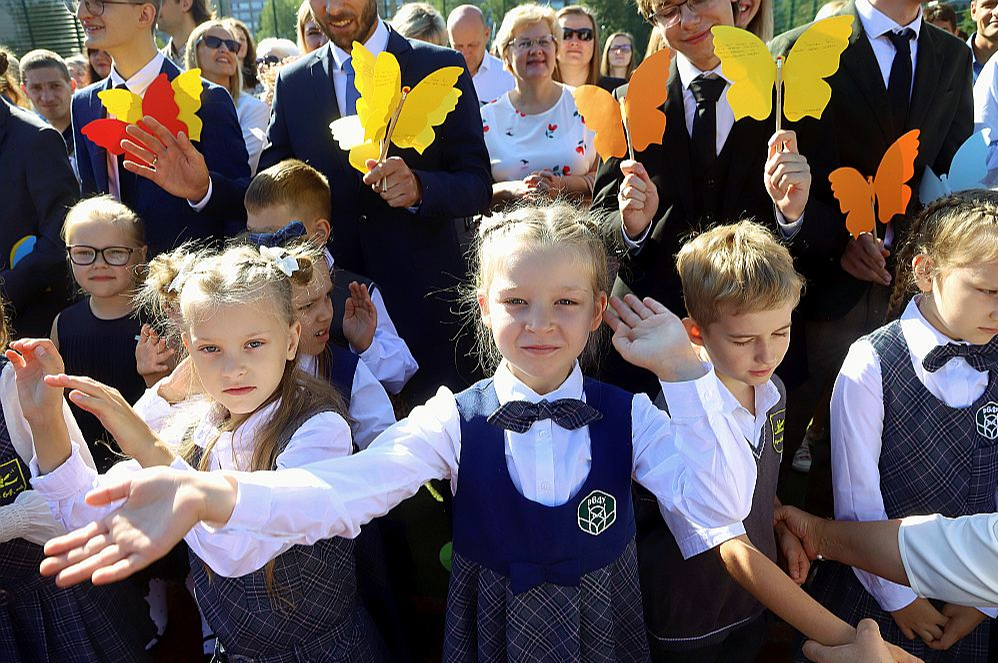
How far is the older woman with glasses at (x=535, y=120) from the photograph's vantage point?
3.68 meters

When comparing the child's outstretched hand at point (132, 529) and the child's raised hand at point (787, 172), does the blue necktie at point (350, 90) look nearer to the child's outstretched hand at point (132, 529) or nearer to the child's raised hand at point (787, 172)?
the child's raised hand at point (787, 172)

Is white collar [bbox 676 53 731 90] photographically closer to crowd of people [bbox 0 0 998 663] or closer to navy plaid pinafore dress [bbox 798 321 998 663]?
crowd of people [bbox 0 0 998 663]

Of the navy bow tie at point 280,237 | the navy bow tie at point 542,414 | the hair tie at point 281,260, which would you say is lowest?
the navy bow tie at point 542,414

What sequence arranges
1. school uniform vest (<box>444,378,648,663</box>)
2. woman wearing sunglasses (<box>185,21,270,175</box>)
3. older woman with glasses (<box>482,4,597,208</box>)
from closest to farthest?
school uniform vest (<box>444,378,648,663</box>) < older woman with glasses (<box>482,4,597,208</box>) < woman wearing sunglasses (<box>185,21,270,175</box>)

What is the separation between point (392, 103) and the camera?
7.50 feet

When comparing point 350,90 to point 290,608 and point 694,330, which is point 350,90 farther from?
point 290,608

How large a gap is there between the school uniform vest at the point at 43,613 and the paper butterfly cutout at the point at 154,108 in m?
1.05

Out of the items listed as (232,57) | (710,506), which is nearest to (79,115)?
(232,57)

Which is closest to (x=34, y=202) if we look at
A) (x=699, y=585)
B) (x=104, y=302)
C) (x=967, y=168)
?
(x=104, y=302)

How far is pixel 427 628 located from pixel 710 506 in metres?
1.31

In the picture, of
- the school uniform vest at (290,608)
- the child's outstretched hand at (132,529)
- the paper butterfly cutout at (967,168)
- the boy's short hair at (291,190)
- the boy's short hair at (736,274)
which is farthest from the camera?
the boy's short hair at (291,190)

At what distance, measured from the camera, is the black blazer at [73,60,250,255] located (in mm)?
2801

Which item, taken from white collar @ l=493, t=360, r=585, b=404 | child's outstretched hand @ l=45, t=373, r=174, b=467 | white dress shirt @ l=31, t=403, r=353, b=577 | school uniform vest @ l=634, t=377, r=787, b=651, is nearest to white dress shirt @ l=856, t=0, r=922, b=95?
school uniform vest @ l=634, t=377, r=787, b=651

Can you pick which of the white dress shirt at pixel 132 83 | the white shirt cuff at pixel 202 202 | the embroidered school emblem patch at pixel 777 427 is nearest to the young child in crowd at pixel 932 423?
the embroidered school emblem patch at pixel 777 427
